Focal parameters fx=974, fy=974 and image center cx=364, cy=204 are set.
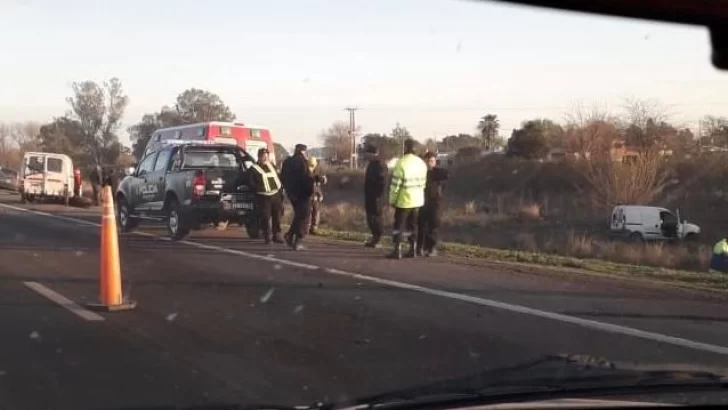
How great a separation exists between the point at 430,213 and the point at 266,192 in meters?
3.37

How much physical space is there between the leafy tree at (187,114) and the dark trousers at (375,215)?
1301cm

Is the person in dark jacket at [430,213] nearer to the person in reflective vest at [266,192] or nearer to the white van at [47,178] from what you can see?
the person in reflective vest at [266,192]

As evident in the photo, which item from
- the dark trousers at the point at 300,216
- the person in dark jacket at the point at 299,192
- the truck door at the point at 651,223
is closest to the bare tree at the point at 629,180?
the truck door at the point at 651,223

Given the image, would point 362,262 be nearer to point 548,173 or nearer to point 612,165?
point 612,165

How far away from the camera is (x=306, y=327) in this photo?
8406 mm

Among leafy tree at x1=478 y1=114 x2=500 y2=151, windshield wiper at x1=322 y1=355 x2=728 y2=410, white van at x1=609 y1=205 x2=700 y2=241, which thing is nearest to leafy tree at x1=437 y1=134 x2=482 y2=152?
leafy tree at x1=478 y1=114 x2=500 y2=151

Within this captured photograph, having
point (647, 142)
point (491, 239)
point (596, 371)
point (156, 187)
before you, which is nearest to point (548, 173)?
point (647, 142)

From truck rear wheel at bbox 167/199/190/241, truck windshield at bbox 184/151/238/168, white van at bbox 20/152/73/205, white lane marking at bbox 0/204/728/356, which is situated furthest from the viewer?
white van at bbox 20/152/73/205

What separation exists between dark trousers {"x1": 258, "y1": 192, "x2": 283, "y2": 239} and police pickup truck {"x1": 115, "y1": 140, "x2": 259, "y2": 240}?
723mm

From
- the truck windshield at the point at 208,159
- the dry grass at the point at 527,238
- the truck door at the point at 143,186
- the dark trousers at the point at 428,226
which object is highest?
the truck windshield at the point at 208,159

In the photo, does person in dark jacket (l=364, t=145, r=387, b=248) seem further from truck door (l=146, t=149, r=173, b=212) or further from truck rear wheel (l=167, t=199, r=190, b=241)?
truck door (l=146, t=149, r=173, b=212)

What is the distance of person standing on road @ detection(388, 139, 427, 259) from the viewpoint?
564 inches

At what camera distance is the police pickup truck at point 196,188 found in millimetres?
17438

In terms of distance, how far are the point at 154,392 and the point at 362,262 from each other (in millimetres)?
7839
